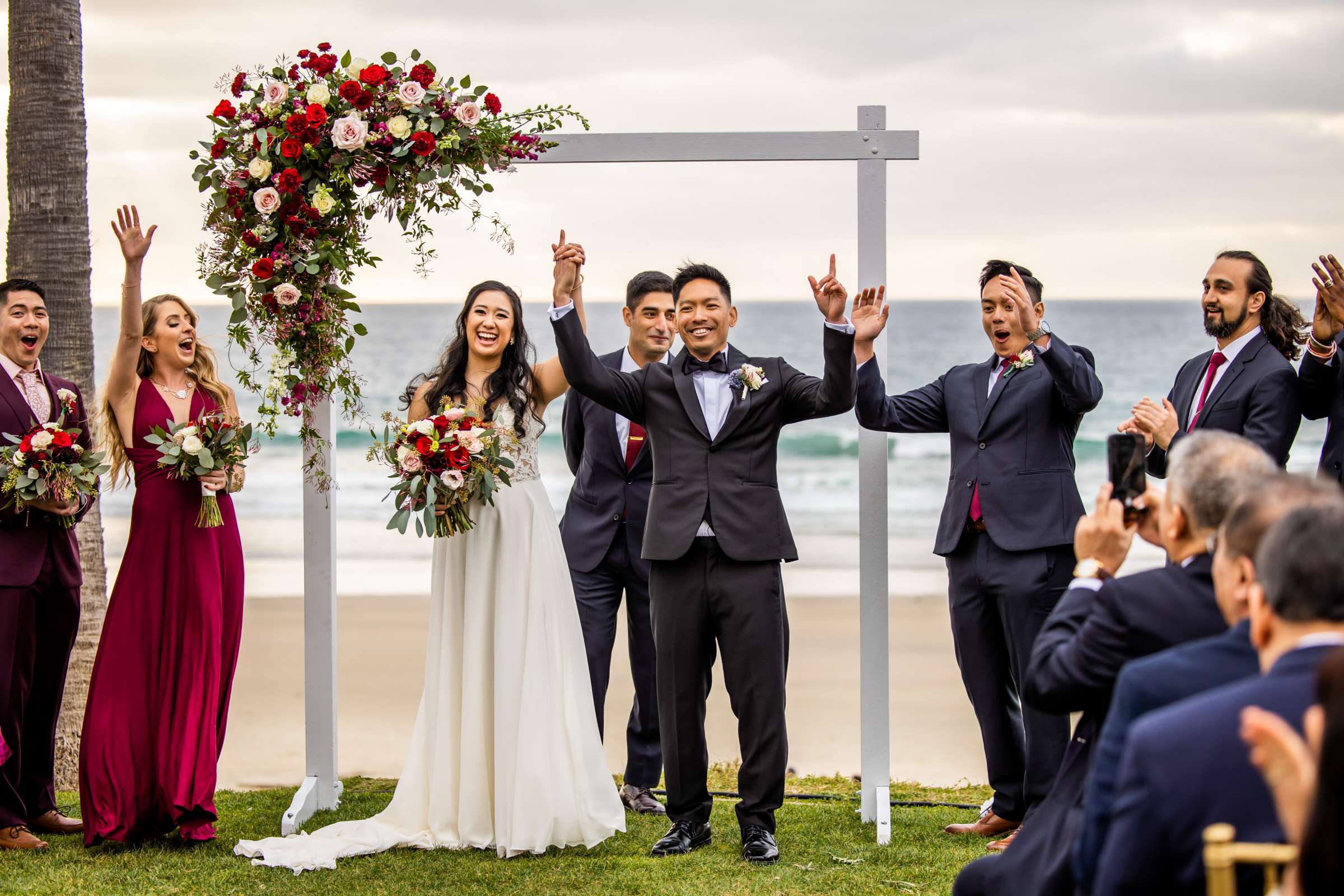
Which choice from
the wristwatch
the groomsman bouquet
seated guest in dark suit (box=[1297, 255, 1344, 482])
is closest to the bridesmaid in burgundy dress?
the groomsman bouquet

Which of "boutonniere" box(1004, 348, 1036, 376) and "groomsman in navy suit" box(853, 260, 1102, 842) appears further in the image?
"boutonniere" box(1004, 348, 1036, 376)

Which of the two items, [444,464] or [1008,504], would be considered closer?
[444,464]

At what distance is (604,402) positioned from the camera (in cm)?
501

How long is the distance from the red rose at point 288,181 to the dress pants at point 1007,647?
2938 mm

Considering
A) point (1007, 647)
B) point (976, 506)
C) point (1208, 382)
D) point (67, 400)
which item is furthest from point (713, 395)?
point (67, 400)

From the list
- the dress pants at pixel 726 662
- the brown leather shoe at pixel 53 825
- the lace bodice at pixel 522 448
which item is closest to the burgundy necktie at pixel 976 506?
the dress pants at pixel 726 662

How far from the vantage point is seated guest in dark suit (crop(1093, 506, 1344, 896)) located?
1958 millimetres

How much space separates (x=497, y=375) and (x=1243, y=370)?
2.91m

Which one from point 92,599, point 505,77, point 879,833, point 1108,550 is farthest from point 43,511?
point 505,77

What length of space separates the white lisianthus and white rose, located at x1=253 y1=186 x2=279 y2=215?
0.38m

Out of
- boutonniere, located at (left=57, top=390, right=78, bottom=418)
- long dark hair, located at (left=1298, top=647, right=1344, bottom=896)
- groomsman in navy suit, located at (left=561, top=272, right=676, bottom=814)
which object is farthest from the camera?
groomsman in navy suit, located at (left=561, top=272, right=676, bottom=814)

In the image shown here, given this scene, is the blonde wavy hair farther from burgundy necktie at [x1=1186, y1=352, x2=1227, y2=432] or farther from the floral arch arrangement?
burgundy necktie at [x1=1186, y1=352, x2=1227, y2=432]

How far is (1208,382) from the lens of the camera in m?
5.01

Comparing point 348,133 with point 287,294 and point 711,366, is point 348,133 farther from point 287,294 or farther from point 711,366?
point 711,366
